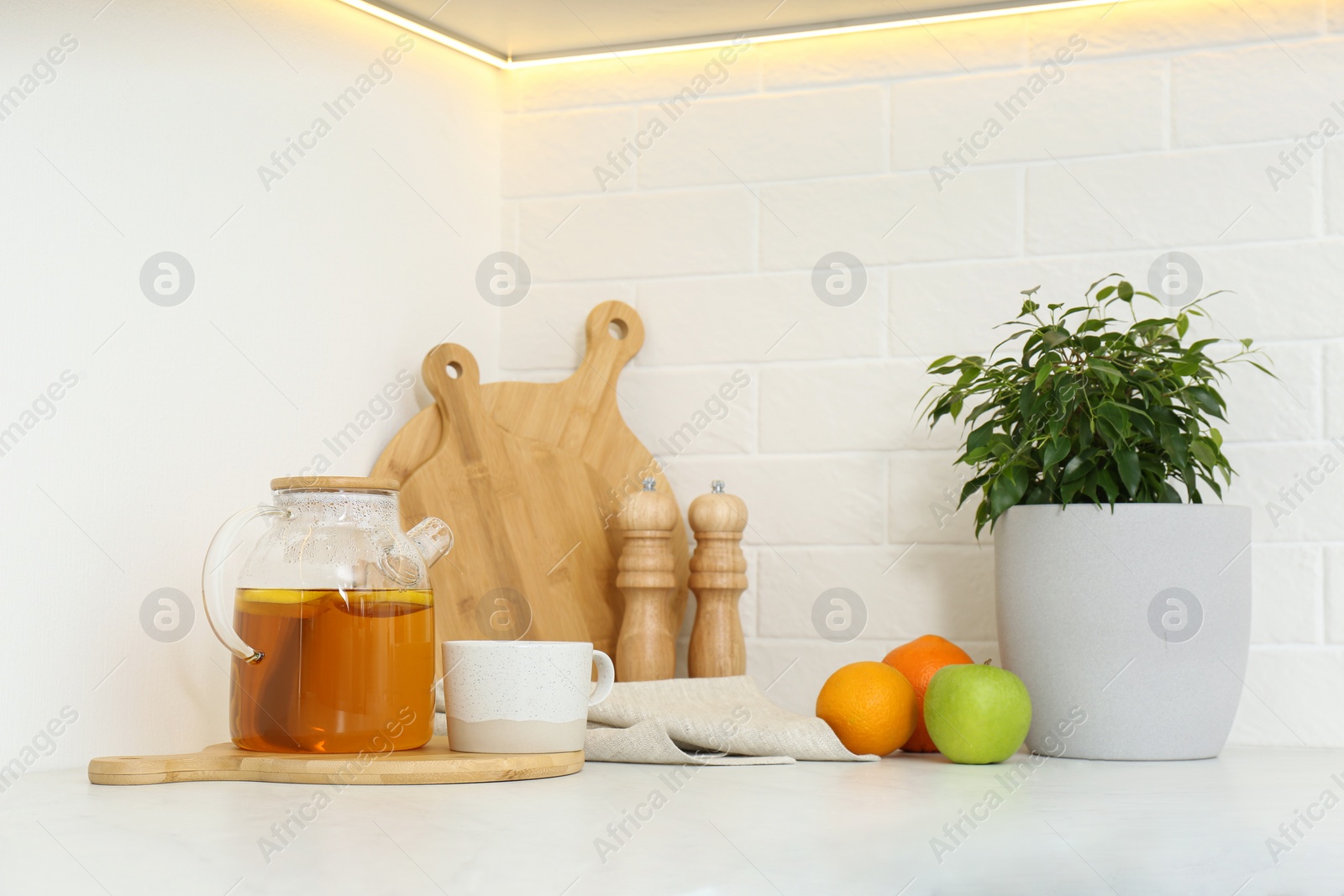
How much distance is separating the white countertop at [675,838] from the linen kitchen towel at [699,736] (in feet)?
0.16

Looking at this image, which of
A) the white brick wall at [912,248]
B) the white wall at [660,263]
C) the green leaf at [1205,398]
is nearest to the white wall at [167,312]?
the white wall at [660,263]

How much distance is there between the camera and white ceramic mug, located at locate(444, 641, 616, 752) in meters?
0.86

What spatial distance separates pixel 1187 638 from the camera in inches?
39.7

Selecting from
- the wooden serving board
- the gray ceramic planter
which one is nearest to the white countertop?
the wooden serving board

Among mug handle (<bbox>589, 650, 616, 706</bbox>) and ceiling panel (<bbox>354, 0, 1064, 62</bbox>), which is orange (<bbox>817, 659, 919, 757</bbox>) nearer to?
mug handle (<bbox>589, 650, 616, 706</bbox>)

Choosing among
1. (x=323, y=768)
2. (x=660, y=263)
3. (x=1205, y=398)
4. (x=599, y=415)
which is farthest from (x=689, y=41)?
(x=323, y=768)

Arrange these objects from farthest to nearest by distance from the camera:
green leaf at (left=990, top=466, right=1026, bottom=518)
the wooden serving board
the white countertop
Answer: green leaf at (left=990, top=466, right=1026, bottom=518) < the wooden serving board < the white countertop

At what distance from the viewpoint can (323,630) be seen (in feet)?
2.79

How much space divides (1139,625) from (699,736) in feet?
1.18

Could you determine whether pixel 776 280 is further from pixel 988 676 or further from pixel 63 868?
pixel 63 868

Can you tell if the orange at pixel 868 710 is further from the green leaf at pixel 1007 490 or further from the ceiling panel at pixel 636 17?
the ceiling panel at pixel 636 17

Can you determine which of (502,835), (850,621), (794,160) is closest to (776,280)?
(794,160)

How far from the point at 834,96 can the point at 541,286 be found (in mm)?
373

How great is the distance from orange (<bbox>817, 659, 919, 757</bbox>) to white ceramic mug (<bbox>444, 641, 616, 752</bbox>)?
25 cm
